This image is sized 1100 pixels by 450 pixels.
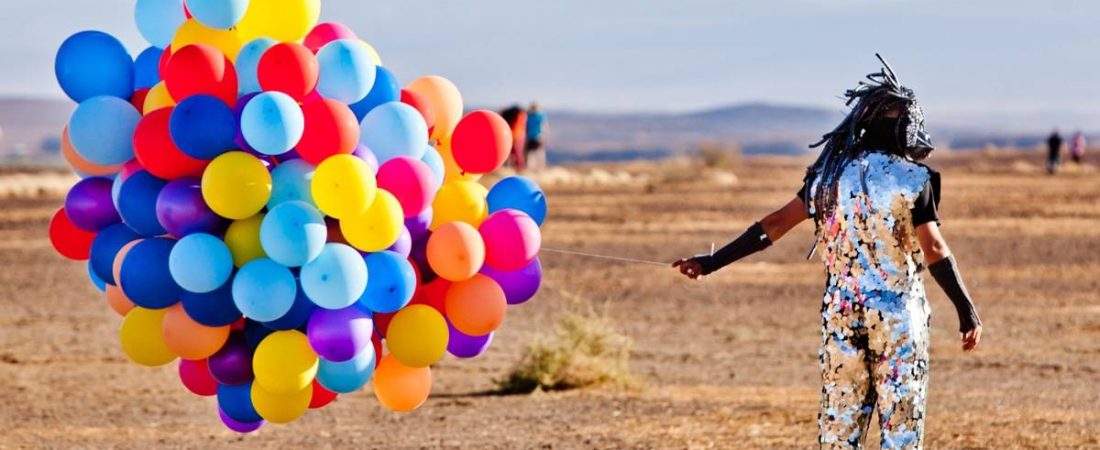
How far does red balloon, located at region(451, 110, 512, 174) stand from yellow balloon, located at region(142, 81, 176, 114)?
4.00 feet

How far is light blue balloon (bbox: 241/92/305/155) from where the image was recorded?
21.3 feet

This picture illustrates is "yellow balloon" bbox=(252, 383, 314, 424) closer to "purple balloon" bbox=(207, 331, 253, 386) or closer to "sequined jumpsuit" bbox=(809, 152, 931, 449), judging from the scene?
"purple balloon" bbox=(207, 331, 253, 386)

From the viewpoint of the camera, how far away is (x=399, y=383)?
7.23m

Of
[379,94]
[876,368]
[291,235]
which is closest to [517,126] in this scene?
[379,94]

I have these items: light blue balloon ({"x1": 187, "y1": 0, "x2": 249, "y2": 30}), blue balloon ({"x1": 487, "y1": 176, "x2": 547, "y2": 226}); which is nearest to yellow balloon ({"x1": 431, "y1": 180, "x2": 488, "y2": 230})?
blue balloon ({"x1": 487, "y1": 176, "x2": 547, "y2": 226})

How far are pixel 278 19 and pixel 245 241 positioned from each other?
1.00 m

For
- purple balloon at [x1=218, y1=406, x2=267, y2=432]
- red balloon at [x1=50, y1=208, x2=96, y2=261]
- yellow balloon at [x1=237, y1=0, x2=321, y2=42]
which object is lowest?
purple balloon at [x1=218, y1=406, x2=267, y2=432]

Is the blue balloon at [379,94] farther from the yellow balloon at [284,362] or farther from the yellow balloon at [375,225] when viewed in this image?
the yellow balloon at [284,362]

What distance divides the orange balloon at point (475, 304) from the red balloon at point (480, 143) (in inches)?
A: 19.9

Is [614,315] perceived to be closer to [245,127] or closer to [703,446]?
[703,446]

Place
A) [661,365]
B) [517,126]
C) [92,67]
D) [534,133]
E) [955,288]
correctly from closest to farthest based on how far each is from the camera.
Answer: [955,288] → [92,67] → [661,365] → [517,126] → [534,133]

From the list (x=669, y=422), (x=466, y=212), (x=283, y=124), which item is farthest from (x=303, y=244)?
(x=669, y=422)

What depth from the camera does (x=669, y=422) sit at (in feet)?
36.2

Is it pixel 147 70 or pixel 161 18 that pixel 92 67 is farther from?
pixel 161 18
